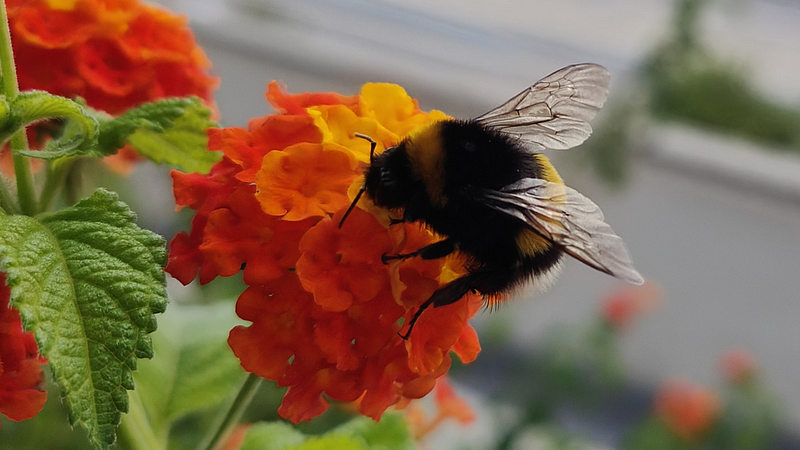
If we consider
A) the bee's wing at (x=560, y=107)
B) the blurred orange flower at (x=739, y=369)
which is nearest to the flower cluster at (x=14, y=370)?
the bee's wing at (x=560, y=107)

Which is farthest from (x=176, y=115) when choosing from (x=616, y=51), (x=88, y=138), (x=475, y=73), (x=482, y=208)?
(x=616, y=51)

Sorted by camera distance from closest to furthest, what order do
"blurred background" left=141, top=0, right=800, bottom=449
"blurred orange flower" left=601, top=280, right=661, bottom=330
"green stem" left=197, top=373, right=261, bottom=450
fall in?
1. "green stem" left=197, top=373, right=261, bottom=450
2. "blurred orange flower" left=601, top=280, right=661, bottom=330
3. "blurred background" left=141, top=0, right=800, bottom=449

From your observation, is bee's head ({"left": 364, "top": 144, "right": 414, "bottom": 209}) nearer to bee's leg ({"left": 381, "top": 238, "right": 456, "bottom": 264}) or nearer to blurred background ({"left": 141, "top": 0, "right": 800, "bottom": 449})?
bee's leg ({"left": 381, "top": 238, "right": 456, "bottom": 264})

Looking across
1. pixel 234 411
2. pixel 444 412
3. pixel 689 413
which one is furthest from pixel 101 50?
pixel 689 413

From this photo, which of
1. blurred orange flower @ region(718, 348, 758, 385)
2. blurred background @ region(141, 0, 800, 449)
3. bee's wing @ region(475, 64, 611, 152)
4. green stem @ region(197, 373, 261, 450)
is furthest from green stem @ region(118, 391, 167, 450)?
blurred orange flower @ region(718, 348, 758, 385)

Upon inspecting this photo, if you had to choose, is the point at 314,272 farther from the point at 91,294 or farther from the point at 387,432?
the point at 387,432

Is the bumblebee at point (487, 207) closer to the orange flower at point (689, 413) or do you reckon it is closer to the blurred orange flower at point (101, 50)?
the blurred orange flower at point (101, 50)
